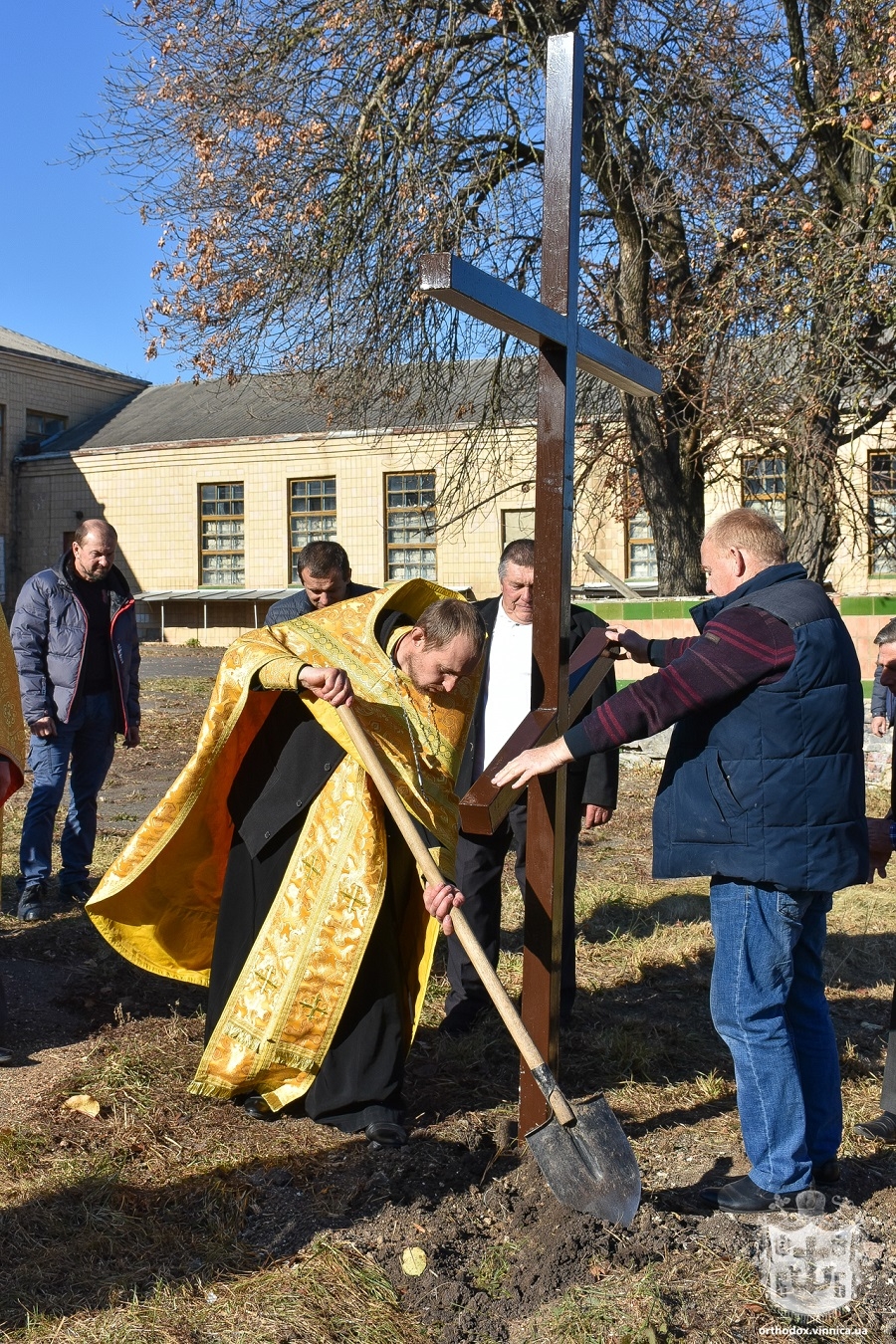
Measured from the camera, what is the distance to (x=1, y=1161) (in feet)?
11.2

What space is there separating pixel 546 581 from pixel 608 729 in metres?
0.39

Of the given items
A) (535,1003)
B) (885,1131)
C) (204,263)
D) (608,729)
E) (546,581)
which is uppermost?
(204,263)

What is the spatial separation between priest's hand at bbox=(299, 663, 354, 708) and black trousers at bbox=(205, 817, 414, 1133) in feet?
1.85

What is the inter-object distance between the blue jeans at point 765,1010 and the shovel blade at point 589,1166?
36 centimetres

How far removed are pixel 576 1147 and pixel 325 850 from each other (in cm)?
120

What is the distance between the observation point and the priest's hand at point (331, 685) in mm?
3381

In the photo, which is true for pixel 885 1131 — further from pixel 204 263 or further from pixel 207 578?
pixel 207 578

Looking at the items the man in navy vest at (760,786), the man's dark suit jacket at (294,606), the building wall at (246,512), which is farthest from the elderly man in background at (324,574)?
the building wall at (246,512)

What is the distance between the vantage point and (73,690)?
588 cm

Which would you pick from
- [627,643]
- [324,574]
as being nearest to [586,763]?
[627,643]

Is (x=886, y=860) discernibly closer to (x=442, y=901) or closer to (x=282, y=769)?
(x=442, y=901)

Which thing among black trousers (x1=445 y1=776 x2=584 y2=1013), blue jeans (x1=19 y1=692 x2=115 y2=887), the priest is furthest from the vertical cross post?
blue jeans (x1=19 y1=692 x2=115 y2=887)

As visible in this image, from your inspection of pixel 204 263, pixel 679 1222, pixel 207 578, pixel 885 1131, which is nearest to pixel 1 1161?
pixel 679 1222

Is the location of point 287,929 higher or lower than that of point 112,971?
higher
